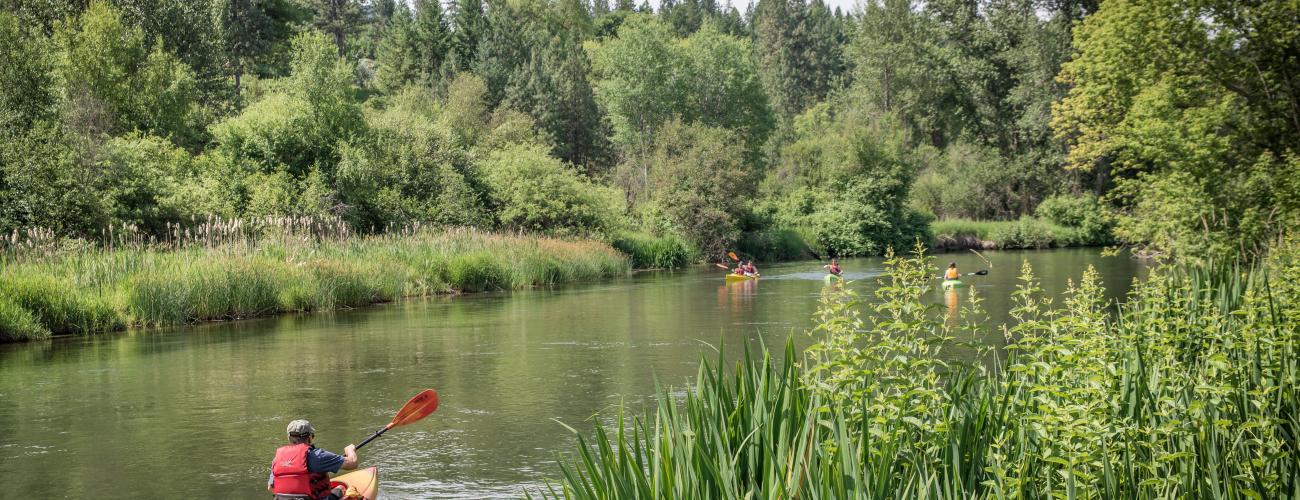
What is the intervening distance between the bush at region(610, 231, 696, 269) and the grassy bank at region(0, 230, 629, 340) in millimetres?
8923

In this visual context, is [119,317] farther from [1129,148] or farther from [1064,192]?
[1064,192]

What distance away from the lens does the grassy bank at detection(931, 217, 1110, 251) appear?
55062mm

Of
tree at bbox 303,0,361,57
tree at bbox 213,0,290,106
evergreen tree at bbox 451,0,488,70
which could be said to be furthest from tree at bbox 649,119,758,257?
tree at bbox 303,0,361,57

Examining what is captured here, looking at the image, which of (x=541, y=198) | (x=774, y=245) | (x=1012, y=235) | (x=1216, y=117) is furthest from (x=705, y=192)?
(x=1216, y=117)

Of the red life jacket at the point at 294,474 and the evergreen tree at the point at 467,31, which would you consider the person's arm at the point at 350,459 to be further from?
the evergreen tree at the point at 467,31

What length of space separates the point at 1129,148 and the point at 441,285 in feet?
55.5

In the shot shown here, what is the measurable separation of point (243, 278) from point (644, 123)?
47.0 m

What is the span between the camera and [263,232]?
27.7 meters

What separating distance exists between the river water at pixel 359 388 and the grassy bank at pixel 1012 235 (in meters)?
30.3

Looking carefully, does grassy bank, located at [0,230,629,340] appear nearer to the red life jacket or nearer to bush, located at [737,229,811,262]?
the red life jacket

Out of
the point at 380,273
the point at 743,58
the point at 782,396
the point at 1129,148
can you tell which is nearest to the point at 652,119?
the point at 743,58

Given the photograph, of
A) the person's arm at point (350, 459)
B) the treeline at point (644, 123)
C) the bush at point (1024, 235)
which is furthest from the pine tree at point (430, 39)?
the person's arm at point (350, 459)

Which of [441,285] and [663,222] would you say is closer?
[441,285]

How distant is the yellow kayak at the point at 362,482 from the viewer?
26.7 ft
